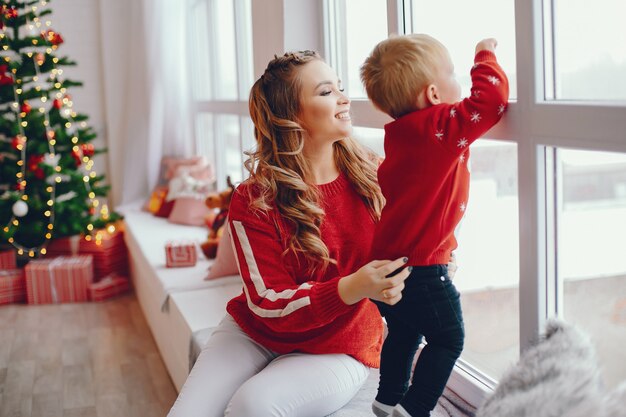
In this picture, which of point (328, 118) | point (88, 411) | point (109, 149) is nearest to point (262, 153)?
point (328, 118)

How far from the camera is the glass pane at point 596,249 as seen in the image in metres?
1.31

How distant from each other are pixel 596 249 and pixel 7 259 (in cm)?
427

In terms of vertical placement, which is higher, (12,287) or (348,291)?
(348,291)

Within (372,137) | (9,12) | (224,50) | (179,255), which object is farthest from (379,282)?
(9,12)

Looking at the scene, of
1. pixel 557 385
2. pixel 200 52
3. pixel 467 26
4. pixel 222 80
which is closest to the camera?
pixel 557 385

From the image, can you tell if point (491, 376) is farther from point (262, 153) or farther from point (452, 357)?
point (262, 153)

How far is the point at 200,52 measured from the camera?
5051 mm

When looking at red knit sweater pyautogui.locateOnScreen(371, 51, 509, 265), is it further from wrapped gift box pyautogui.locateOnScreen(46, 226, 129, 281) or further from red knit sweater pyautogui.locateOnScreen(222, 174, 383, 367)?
wrapped gift box pyautogui.locateOnScreen(46, 226, 129, 281)

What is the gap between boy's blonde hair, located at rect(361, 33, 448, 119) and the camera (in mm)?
1348

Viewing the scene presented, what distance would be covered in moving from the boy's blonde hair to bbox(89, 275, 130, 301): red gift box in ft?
12.0

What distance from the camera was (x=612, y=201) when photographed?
4.29 feet

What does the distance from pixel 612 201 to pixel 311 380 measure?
768 mm

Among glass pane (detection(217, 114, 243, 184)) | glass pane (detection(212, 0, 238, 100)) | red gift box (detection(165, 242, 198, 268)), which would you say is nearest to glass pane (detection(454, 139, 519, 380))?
red gift box (detection(165, 242, 198, 268))

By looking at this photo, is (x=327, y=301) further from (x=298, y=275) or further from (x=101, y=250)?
(x=101, y=250)
